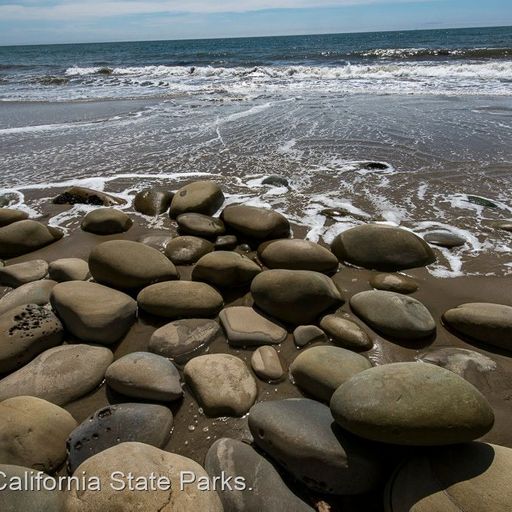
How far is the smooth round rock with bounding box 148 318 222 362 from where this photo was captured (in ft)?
8.23

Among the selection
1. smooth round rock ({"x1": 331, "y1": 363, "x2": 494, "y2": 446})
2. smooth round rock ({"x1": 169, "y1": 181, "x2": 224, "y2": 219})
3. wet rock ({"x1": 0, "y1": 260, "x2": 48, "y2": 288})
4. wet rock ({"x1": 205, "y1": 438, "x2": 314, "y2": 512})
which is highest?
smooth round rock ({"x1": 169, "y1": 181, "x2": 224, "y2": 219})

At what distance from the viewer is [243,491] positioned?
164 centimetres

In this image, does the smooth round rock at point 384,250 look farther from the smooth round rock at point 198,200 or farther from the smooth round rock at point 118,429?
the smooth round rock at point 118,429

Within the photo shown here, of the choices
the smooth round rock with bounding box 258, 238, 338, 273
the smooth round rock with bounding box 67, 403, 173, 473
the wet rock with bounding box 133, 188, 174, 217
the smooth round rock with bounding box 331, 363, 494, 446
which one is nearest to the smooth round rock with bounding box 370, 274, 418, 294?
the smooth round rock with bounding box 258, 238, 338, 273

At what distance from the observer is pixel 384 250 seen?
336 centimetres

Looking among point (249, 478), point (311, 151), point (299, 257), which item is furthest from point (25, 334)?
point (311, 151)

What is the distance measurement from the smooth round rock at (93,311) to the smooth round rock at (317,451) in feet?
4.07

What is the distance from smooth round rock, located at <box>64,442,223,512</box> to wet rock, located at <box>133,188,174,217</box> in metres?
3.20

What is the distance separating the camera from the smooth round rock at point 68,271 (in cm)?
323

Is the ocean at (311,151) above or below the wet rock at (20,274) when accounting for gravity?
above

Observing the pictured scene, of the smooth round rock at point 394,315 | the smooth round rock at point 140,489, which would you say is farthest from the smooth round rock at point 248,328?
the smooth round rock at point 140,489

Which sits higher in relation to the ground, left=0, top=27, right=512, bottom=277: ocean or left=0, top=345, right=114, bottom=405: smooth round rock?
left=0, top=27, right=512, bottom=277: ocean

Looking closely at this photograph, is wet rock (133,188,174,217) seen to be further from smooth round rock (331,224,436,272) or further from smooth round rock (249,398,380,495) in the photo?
smooth round rock (249,398,380,495)

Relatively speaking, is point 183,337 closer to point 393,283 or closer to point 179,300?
point 179,300
